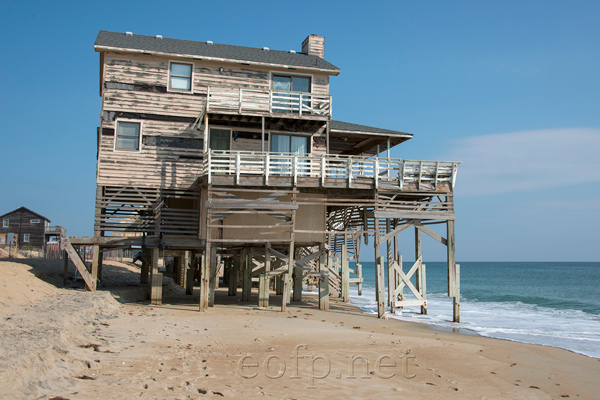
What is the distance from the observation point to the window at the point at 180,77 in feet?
74.5

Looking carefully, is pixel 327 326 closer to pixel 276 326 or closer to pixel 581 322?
pixel 276 326

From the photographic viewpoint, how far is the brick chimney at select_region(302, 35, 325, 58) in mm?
26734

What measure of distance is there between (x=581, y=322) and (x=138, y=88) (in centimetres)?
2380

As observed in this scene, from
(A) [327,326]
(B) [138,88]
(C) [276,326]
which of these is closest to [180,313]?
(C) [276,326]

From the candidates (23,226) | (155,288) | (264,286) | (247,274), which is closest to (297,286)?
(247,274)

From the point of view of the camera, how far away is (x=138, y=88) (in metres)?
22.3

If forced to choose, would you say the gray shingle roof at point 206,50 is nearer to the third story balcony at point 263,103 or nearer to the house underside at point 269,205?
the third story balcony at point 263,103

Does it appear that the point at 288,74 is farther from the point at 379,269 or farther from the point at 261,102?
the point at 379,269

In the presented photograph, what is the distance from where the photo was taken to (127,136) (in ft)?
71.9

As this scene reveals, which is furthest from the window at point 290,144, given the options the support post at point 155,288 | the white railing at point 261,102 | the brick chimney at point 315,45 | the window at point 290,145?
the support post at point 155,288

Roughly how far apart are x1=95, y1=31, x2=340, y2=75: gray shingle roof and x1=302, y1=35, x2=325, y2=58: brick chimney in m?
1.03

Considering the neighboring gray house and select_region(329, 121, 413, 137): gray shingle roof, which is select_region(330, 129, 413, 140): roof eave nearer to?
select_region(329, 121, 413, 137): gray shingle roof

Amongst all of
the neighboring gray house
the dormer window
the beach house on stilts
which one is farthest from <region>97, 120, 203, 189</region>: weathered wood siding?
the neighboring gray house

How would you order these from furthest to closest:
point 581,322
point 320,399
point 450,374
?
point 581,322
point 450,374
point 320,399
